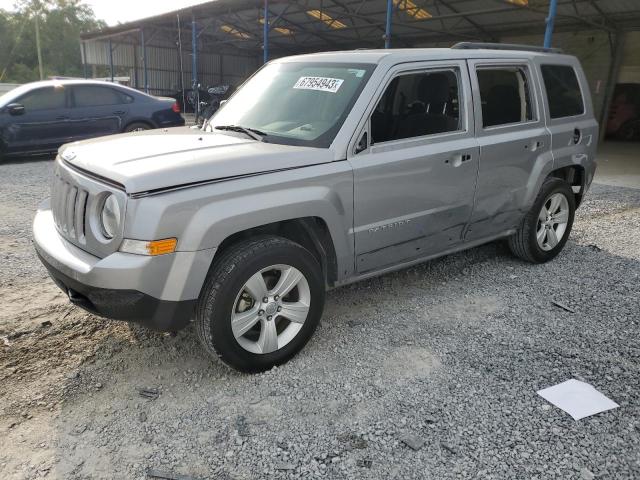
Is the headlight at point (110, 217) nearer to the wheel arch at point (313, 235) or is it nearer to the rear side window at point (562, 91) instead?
the wheel arch at point (313, 235)

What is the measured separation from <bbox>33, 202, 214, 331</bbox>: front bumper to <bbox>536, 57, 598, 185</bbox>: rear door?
3.44m

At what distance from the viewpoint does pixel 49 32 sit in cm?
6012

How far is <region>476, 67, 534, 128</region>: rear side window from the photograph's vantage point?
3955 mm

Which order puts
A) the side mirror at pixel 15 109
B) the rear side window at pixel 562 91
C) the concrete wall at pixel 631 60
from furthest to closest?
the concrete wall at pixel 631 60 → the side mirror at pixel 15 109 → the rear side window at pixel 562 91

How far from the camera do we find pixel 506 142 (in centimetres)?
407

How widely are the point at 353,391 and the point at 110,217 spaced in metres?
1.61

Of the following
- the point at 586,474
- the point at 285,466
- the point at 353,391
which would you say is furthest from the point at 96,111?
the point at 586,474

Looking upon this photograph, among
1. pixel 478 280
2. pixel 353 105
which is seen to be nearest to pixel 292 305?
pixel 353 105

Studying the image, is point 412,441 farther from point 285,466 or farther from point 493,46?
point 493,46

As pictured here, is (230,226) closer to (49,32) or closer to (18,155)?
(18,155)

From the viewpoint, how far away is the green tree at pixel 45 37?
54.6 meters

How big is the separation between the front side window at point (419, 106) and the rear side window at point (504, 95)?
276 mm

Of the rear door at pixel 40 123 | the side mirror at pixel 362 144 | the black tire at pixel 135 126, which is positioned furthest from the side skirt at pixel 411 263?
the rear door at pixel 40 123

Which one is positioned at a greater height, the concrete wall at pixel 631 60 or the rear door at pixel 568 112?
the concrete wall at pixel 631 60
